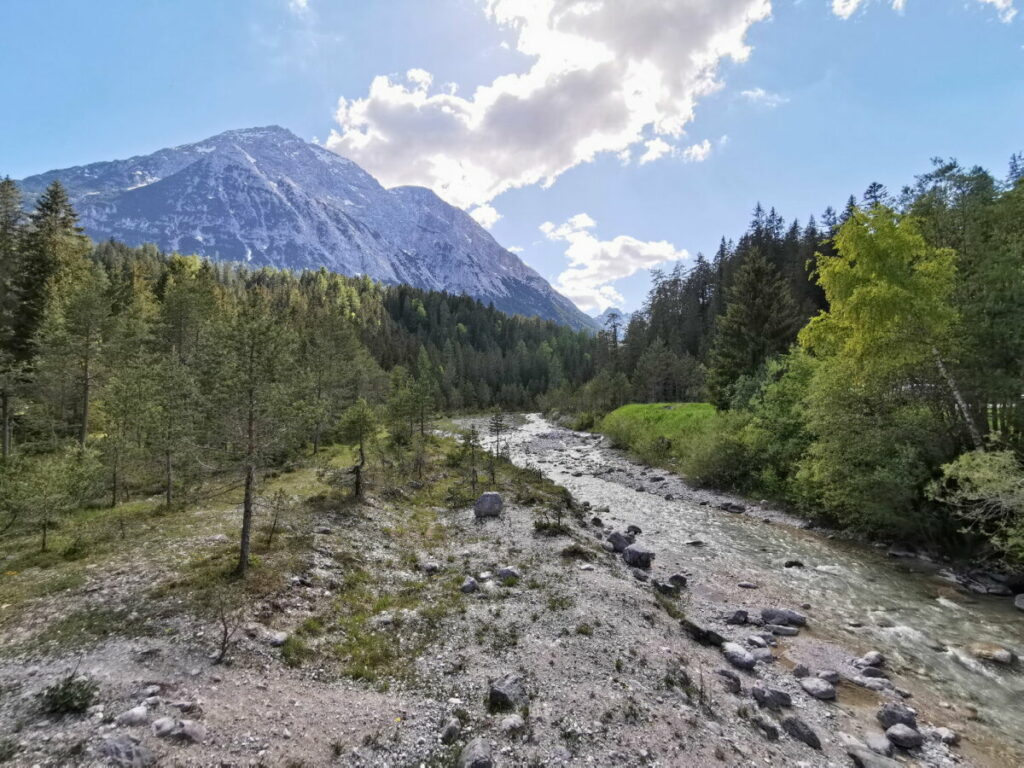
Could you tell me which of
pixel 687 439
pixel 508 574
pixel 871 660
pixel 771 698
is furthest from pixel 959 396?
pixel 687 439

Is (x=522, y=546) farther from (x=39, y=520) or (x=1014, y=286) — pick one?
(x=1014, y=286)

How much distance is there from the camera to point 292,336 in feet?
53.9

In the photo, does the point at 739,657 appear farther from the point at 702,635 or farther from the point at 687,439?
the point at 687,439

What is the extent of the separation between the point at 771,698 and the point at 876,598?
10.1 m

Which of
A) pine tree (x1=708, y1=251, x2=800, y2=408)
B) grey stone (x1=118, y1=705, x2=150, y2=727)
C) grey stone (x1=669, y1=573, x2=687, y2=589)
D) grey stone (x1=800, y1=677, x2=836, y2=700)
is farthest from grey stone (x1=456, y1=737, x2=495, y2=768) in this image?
pine tree (x1=708, y1=251, x2=800, y2=408)

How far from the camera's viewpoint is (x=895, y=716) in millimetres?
10938

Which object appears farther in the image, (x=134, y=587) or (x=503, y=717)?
(x=134, y=587)

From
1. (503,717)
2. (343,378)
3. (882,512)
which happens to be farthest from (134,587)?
(343,378)

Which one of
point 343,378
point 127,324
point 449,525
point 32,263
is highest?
point 32,263

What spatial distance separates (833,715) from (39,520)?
90.3 feet

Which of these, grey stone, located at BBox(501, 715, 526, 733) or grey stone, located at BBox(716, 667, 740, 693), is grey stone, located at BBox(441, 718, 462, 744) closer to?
grey stone, located at BBox(501, 715, 526, 733)

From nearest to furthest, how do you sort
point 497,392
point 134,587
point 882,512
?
point 134,587 → point 882,512 → point 497,392

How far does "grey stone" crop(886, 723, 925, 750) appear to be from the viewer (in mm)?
10273

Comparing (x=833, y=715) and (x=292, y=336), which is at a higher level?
(x=292, y=336)
